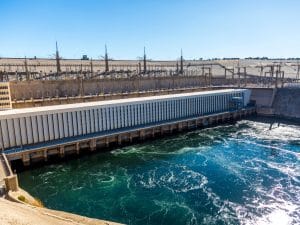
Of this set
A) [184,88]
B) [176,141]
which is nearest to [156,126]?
[176,141]

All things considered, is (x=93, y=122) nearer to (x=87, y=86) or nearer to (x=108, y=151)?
(x=108, y=151)

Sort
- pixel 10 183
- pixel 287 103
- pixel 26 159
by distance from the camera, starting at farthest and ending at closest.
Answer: pixel 287 103, pixel 26 159, pixel 10 183

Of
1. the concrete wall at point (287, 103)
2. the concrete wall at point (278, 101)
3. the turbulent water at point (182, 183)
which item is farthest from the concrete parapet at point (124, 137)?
the concrete wall at point (287, 103)

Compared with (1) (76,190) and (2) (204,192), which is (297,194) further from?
(1) (76,190)

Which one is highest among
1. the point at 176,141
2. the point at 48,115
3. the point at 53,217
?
the point at 48,115

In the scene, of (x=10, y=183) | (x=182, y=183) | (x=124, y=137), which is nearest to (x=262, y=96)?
(x=124, y=137)
